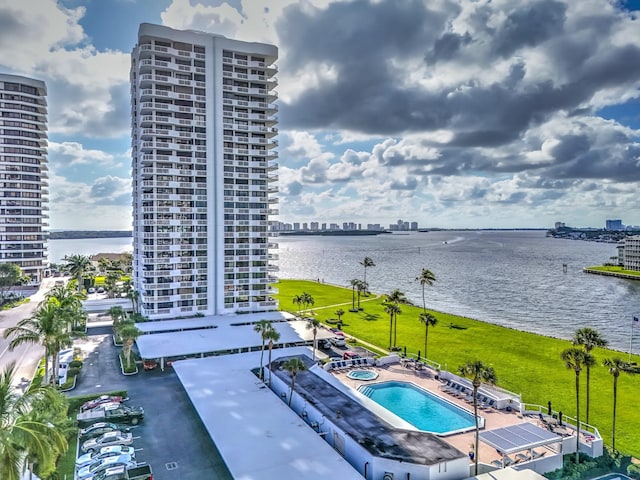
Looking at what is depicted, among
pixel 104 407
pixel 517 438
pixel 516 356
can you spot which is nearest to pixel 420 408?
pixel 517 438

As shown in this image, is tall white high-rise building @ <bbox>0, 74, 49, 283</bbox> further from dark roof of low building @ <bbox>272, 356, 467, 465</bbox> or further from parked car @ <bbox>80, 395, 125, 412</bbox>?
dark roof of low building @ <bbox>272, 356, 467, 465</bbox>

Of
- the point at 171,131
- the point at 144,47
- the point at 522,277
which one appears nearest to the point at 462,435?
the point at 171,131

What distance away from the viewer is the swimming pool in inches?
1357

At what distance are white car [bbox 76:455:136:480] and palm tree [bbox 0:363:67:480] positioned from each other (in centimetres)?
837

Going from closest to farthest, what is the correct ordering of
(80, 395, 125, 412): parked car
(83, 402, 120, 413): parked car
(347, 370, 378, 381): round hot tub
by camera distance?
(83, 402, 120, 413): parked car → (80, 395, 125, 412): parked car → (347, 370, 378, 381): round hot tub

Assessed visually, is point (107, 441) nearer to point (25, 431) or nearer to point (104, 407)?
point (104, 407)

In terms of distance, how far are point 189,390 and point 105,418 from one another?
6481mm

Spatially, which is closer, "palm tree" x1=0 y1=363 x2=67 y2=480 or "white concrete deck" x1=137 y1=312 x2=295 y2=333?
"palm tree" x1=0 y1=363 x2=67 y2=480

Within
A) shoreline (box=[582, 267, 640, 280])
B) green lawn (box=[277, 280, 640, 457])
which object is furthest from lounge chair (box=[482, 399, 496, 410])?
shoreline (box=[582, 267, 640, 280])

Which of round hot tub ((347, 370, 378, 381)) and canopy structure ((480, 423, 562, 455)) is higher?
canopy structure ((480, 423, 562, 455))

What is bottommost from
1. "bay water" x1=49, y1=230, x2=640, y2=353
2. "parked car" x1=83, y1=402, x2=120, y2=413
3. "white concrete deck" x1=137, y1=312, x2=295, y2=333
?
"bay water" x1=49, y1=230, x2=640, y2=353

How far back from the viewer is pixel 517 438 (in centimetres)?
3009

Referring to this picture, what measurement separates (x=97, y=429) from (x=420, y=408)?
80.7 ft

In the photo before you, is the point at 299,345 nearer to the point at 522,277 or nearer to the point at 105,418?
the point at 105,418
